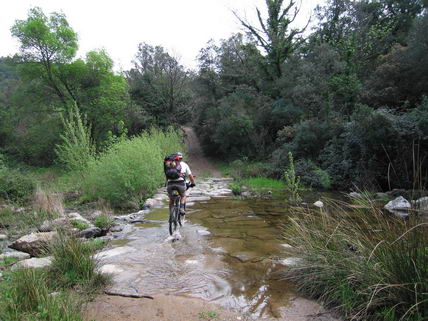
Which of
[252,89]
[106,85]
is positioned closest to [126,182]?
[252,89]

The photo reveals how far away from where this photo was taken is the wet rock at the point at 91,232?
5508 millimetres

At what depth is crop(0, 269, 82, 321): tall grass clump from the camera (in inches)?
86.6

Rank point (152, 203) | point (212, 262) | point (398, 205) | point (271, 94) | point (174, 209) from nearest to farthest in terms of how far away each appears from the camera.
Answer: point (212, 262)
point (174, 209)
point (398, 205)
point (152, 203)
point (271, 94)

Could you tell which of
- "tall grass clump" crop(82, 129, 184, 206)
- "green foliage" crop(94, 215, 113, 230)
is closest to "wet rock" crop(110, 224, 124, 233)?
"green foliage" crop(94, 215, 113, 230)

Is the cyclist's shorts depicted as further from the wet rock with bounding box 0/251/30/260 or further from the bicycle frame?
the wet rock with bounding box 0/251/30/260

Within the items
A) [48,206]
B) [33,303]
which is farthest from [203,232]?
[48,206]

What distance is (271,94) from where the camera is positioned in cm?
2020

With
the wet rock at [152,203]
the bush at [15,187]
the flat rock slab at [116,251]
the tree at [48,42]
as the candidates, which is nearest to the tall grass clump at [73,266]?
the flat rock slab at [116,251]

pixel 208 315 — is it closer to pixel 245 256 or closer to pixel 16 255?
pixel 245 256

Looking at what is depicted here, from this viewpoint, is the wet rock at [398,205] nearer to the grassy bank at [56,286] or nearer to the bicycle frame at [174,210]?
the bicycle frame at [174,210]

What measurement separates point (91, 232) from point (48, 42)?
802 inches

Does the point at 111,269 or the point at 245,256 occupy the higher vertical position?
the point at 111,269

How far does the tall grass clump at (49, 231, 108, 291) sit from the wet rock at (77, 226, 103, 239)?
2.24 m

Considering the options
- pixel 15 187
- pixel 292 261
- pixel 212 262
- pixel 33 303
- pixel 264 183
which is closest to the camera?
pixel 33 303
